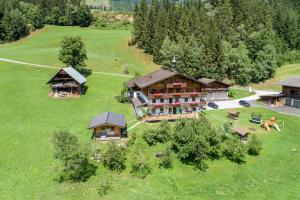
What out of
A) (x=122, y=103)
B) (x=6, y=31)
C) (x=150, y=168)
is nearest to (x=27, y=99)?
(x=122, y=103)

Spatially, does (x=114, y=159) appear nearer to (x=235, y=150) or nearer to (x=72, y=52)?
(x=235, y=150)

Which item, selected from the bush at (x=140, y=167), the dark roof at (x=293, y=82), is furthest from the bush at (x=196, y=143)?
the dark roof at (x=293, y=82)

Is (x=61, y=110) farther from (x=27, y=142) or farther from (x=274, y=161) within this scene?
(x=274, y=161)

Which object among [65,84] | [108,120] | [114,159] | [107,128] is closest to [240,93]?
[65,84]

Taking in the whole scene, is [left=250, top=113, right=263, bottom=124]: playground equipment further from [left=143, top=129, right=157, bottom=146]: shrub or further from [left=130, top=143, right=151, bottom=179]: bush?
[left=130, top=143, right=151, bottom=179]: bush

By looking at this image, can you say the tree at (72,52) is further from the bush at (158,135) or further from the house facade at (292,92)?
the house facade at (292,92)

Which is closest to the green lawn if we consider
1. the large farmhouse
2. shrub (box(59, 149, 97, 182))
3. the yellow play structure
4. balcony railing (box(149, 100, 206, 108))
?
the yellow play structure

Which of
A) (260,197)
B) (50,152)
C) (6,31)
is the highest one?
(6,31)
